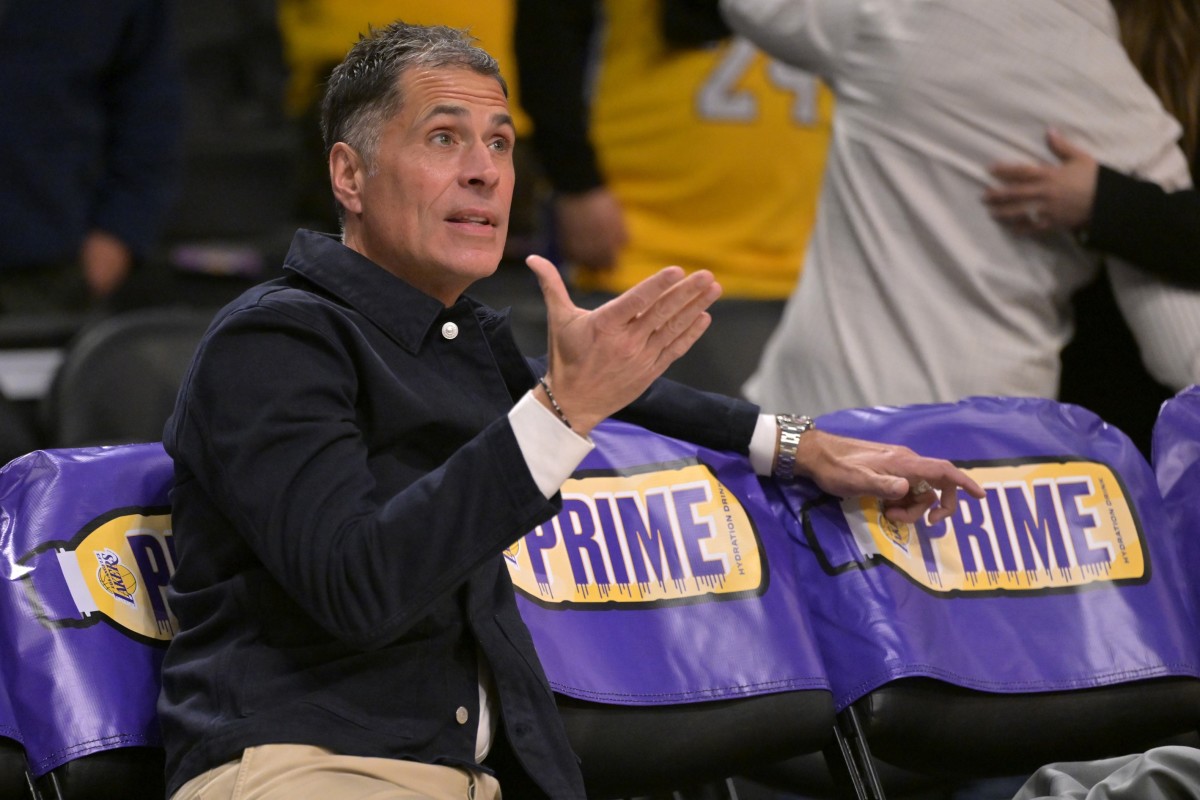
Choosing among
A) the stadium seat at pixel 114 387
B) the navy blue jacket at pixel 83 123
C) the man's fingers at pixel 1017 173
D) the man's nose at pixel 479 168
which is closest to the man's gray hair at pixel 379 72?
the man's nose at pixel 479 168

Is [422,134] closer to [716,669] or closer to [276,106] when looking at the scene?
[716,669]

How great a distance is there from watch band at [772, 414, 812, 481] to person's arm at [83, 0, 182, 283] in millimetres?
2593

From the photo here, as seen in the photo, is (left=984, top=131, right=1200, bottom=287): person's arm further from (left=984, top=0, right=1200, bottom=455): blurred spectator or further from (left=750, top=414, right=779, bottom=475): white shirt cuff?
(left=750, top=414, right=779, bottom=475): white shirt cuff

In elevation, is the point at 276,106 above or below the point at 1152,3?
below

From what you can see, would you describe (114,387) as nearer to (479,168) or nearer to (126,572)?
(126,572)

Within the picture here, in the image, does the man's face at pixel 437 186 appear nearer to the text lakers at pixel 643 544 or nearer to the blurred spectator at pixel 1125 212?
the text lakers at pixel 643 544

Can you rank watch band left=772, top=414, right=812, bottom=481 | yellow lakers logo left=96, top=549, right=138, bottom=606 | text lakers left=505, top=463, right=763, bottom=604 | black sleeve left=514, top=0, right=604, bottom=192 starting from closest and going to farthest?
yellow lakers logo left=96, top=549, right=138, bottom=606, text lakers left=505, top=463, right=763, bottom=604, watch band left=772, top=414, right=812, bottom=481, black sleeve left=514, top=0, right=604, bottom=192

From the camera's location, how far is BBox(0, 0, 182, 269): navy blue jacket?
439 centimetres

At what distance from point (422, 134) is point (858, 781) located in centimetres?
111

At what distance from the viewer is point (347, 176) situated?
6.95 ft

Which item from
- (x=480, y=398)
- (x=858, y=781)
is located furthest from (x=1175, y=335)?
(x=480, y=398)

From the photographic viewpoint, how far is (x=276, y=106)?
6223 mm

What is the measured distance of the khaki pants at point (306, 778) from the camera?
1.84m

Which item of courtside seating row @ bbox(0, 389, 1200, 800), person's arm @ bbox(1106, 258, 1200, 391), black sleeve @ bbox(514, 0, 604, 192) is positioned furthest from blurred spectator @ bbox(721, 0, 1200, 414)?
black sleeve @ bbox(514, 0, 604, 192)
